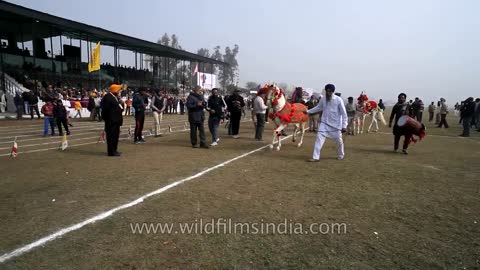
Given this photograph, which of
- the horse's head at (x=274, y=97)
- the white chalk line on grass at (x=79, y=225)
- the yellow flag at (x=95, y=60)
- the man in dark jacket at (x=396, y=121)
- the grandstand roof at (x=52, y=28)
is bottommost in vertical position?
the white chalk line on grass at (x=79, y=225)

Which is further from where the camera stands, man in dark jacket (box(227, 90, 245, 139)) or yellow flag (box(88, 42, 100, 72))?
yellow flag (box(88, 42, 100, 72))

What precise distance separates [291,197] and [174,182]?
6.97ft

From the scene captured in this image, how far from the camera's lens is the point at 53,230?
403 cm

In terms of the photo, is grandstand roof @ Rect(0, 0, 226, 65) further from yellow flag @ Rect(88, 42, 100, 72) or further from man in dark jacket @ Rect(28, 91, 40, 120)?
man in dark jacket @ Rect(28, 91, 40, 120)

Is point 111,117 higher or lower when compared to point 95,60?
lower

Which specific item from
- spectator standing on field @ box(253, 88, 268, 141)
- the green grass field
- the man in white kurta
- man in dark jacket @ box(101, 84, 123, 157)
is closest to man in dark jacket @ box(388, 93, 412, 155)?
the green grass field

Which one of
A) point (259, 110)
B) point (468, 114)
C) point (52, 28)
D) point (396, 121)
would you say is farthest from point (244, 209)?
point (52, 28)

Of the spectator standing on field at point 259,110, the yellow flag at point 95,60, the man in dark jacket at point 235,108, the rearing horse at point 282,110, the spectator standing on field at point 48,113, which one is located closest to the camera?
the rearing horse at point 282,110

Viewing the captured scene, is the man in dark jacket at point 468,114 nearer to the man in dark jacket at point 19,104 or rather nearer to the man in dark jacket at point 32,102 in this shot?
the man in dark jacket at point 32,102

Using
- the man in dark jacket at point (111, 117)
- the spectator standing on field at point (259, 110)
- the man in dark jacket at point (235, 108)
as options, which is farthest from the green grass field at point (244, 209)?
the man in dark jacket at point (235, 108)

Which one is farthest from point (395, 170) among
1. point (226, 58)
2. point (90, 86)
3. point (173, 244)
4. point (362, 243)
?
point (226, 58)

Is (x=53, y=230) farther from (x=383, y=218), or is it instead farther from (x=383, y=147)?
(x=383, y=147)

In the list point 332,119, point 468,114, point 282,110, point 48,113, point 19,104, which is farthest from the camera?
point 19,104

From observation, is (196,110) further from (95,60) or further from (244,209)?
(95,60)
